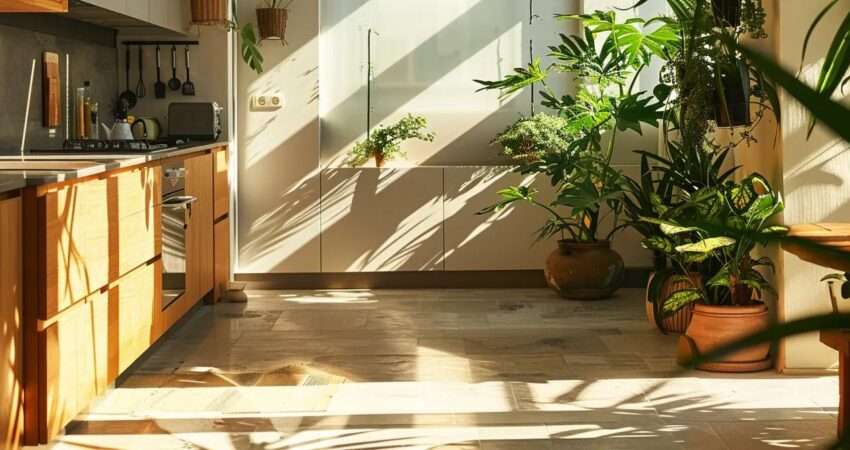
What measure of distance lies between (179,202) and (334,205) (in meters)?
1.80

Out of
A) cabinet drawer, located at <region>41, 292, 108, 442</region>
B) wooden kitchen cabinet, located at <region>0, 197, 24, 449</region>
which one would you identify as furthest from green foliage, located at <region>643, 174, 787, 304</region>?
wooden kitchen cabinet, located at <region>0, 197, 24, 449</region>

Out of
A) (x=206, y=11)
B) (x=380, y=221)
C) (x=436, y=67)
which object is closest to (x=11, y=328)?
(x=206, y=11)

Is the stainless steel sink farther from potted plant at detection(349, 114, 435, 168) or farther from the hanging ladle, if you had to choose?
potted plant at detection(349, 114, 435, 168)

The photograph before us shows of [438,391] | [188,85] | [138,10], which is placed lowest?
[438,391]

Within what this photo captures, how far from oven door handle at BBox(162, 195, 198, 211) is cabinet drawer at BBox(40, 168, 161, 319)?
0.50ft

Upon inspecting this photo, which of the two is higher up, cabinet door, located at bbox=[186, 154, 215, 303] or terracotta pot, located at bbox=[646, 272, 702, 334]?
cabinet door, located at bbox=[186, 154, 215, 303]

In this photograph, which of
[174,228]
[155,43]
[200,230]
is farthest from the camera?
[155,43]

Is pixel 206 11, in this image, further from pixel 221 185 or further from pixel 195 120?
pixel 221 185

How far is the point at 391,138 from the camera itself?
6.77m

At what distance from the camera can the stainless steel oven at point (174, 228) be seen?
4.88m

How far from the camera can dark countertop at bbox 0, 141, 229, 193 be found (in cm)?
312

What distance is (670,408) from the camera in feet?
12.9

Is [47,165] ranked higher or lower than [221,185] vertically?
higher

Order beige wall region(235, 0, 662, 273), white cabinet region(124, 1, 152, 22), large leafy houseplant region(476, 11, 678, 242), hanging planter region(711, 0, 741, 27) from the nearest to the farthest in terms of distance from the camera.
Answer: hanging planter region(711, 0, 741, 27), white cabinet region(124, 1, 152, 22), large leafy houseplant region(476, 11, 678, 242), beige wall region(235, 0, 662, 273)
